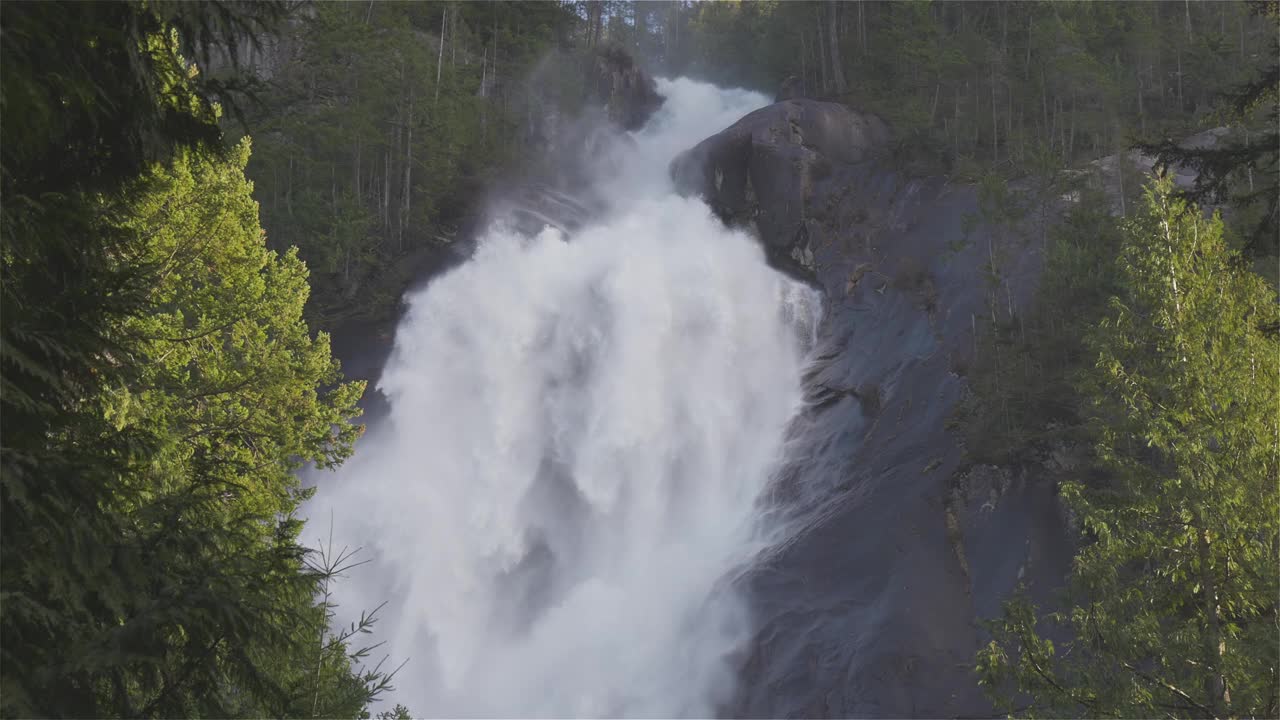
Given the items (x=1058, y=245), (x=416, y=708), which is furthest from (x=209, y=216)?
(x=1058, y=245)

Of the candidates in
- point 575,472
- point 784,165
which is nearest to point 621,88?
point 784,165

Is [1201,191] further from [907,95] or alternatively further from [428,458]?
[907,95]

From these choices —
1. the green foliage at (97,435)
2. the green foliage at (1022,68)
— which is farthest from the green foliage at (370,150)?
the green foliage at (97,435)

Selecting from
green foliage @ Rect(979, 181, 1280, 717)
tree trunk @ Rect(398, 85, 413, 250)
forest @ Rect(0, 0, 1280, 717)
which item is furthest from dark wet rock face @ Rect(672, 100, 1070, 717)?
tree trunk @ Rect(398, 85, 413, 250)

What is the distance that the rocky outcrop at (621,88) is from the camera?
56.2 m

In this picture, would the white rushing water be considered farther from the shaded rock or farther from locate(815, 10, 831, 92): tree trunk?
the shaded rock

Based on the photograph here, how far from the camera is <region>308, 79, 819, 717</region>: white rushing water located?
24.7 m

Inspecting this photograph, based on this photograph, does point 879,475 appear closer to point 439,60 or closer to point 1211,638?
point 1211,638

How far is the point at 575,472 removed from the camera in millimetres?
29922

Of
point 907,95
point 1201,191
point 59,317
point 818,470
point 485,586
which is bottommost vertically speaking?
point 485,586

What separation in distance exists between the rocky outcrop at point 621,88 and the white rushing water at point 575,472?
19134 mm

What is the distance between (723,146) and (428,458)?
21009mm

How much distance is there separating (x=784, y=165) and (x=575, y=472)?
18345 millimetres

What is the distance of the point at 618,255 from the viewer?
36.6 metres
